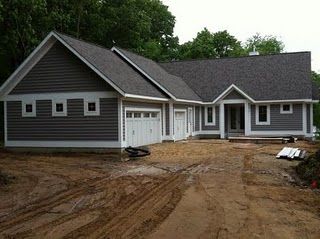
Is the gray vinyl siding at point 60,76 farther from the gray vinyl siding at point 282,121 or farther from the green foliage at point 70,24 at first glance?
the gray vinyl siding at point 282,121

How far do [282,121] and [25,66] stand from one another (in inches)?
674

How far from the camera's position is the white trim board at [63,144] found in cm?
2052

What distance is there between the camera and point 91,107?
21.0m

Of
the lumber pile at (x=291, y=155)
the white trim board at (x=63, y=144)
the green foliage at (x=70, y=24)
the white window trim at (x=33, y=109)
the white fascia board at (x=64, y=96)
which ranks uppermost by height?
the green foliage at (x=70, y=24)

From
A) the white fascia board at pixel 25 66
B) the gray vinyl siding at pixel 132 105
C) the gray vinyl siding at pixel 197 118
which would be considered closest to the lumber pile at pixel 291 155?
the gray vinyl siding at pixel 132 105

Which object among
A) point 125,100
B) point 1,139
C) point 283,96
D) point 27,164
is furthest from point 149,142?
point 1,139

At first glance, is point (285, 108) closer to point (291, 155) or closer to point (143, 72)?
point (143, 72)

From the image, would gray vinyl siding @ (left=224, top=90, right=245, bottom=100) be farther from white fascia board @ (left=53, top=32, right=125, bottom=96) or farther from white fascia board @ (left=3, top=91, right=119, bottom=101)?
white fascia board @ (left=53, top=32, right=125, bottom=96)

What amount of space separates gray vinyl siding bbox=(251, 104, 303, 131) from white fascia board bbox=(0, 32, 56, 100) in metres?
15.4

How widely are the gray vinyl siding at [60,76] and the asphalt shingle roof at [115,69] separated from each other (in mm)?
508

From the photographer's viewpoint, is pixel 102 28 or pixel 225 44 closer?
pixel 102 28

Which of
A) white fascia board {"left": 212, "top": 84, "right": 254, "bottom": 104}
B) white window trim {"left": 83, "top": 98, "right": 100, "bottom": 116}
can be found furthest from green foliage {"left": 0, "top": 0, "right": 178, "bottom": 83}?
white fascia board {"left": 212, "top": 84, "right": 254, "bottom": 104}

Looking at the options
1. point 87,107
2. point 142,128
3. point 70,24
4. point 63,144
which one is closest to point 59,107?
point 87,107

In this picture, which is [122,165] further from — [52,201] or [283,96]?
[283,96]
